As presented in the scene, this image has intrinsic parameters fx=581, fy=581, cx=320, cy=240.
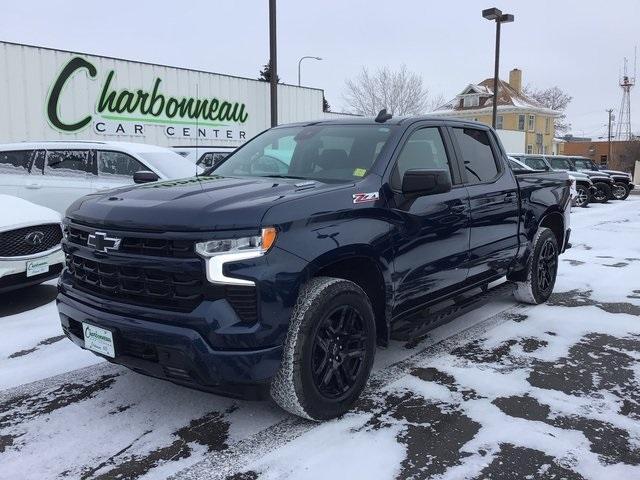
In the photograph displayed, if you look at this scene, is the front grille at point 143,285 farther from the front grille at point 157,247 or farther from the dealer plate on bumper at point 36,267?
the dealer plate on bumper at point 36,267

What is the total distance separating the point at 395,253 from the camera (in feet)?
12.0

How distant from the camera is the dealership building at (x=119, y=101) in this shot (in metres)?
13.9

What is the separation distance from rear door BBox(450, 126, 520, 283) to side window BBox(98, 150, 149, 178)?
495 centimetres

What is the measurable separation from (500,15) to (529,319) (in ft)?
64.8

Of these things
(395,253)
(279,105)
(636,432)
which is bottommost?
(636,432)

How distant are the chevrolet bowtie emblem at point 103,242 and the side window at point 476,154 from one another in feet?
9.01

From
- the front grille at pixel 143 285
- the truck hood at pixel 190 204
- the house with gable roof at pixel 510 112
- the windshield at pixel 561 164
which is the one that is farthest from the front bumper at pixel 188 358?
the house with gable roof at pixel 510 112

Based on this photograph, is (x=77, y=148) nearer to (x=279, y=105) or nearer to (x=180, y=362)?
(x=180, y=362)

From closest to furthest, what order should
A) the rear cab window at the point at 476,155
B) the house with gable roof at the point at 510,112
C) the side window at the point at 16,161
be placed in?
the rear cab window at the point at 476,155 → the side window at the point at 16,161 → the house with gable roof at the point at 510,112

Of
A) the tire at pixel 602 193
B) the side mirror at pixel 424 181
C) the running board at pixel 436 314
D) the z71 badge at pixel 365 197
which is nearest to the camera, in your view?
the z71 badge at pixel 365 197

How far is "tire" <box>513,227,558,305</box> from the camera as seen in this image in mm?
5707

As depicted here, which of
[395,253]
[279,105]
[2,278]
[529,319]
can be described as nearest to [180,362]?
[395,253]

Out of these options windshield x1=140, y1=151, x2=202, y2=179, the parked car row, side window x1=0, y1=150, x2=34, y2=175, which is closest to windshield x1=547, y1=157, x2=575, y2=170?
the parked car row

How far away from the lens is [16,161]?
8.30 m
